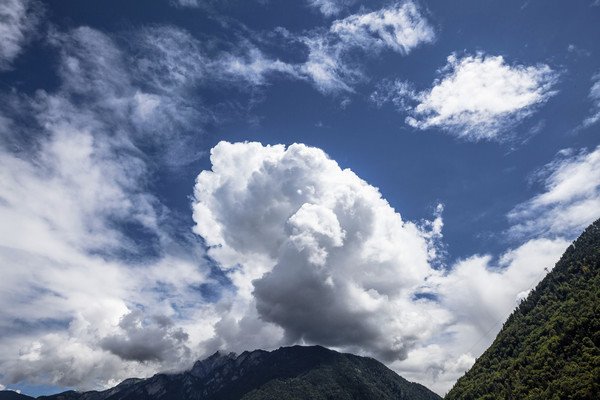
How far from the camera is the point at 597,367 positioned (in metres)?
197

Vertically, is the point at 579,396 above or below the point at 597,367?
below

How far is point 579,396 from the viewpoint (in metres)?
187

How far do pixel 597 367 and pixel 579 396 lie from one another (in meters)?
23.7
